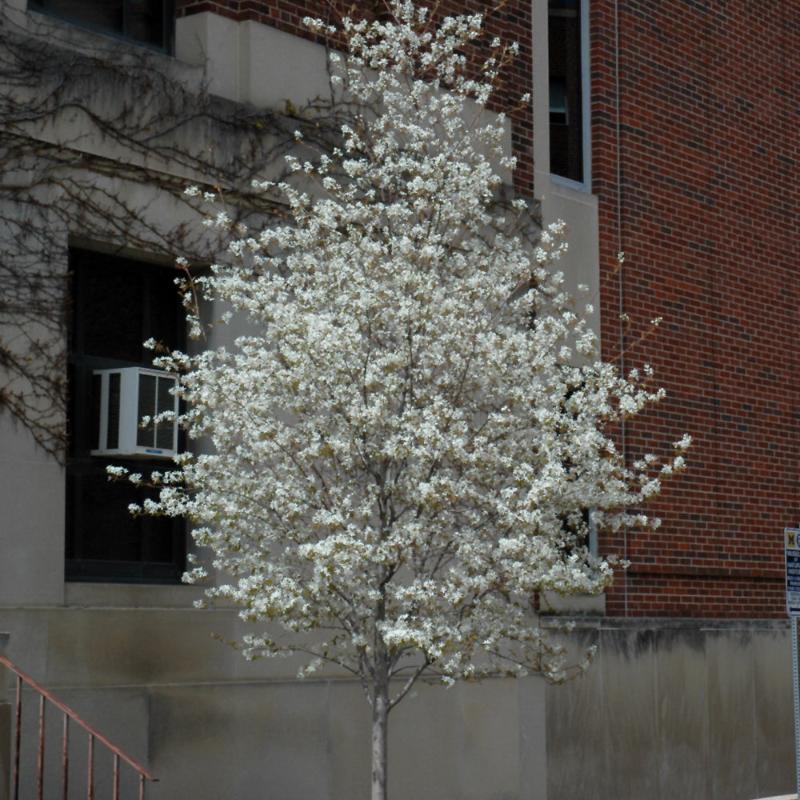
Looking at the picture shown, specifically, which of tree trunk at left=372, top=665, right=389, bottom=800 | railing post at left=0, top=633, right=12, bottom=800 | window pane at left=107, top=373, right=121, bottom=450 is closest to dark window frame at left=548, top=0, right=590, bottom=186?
window pane at left=107, top=373, right=121, bottom=450

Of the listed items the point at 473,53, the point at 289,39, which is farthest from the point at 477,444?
the point at 473,53

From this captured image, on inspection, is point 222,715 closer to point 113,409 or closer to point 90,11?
point 113,409

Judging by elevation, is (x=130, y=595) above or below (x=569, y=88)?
below

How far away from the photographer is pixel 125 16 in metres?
13.5

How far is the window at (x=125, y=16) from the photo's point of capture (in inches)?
511

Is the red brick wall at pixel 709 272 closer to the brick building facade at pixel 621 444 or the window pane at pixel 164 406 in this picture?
the brick building facade at pixel 621 444

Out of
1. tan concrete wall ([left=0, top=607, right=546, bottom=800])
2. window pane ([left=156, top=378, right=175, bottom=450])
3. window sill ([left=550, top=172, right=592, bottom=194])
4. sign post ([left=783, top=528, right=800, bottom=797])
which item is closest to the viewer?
tan concrete wall ([left=0, top=607, right=546, bottom=800])

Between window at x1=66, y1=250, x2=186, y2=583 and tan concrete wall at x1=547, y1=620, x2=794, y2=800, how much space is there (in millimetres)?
4795

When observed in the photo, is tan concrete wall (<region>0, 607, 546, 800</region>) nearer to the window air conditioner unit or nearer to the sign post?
the window air conditioner unit

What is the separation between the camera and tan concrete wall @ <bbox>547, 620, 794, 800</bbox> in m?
16.6

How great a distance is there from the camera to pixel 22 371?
1173 cm

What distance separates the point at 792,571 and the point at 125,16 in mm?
6440


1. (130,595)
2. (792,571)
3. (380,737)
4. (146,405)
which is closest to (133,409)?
(146,405)

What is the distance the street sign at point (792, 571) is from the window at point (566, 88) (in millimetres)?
5648
